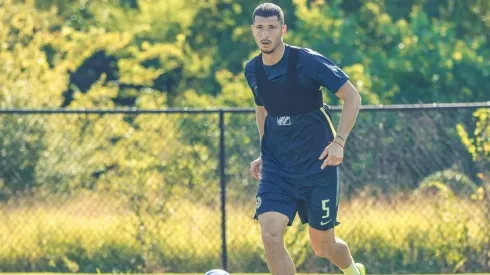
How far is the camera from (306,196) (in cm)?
673

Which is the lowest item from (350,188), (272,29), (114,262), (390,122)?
(114,262)

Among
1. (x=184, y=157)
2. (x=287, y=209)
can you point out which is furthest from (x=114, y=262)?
(x=287, y=209)

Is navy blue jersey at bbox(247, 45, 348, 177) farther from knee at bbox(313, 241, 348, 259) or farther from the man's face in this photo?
knee at bbox(313, 241, 348, 259)

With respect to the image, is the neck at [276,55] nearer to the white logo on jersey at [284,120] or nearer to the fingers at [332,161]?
the white logo on jersey at [284,120]

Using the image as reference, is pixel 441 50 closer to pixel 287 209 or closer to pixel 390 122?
pixel 390 122

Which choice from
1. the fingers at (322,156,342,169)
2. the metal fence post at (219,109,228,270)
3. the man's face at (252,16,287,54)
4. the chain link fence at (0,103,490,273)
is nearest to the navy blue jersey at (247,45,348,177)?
the man's face at (252,16,287,54)

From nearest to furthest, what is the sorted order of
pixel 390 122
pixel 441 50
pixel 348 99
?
1. pixel 348 99
2. pixel 390 122
3. pixel 441 50

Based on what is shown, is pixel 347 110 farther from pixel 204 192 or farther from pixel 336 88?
pixel 204 192

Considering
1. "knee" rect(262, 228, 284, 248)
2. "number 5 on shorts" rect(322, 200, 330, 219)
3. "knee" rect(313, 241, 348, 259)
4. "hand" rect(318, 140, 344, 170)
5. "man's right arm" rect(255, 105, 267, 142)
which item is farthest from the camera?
"man's right arm" rect(255, 105, 267, 142)

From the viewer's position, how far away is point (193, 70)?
23.0m

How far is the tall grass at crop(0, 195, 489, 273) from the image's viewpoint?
1019 cm

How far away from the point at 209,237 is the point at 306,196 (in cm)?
398

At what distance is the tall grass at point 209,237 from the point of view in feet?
33.4

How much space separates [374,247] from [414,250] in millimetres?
386
